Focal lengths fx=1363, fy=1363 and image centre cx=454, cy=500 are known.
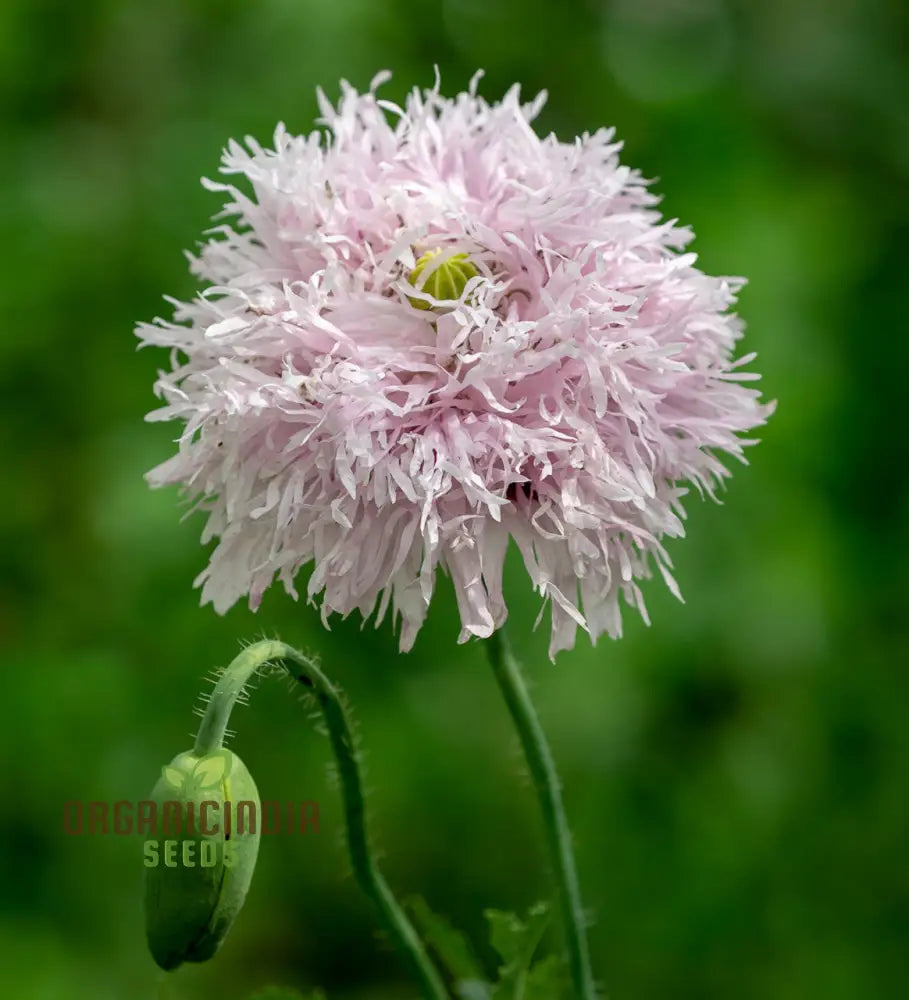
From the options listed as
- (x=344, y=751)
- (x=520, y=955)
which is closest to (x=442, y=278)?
(x=344, y=751)

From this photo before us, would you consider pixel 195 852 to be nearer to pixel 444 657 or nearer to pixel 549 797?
pixel 549 797

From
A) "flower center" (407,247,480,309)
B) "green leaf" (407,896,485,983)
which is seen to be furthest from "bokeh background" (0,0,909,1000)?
"flower center" (407,247,480,309)

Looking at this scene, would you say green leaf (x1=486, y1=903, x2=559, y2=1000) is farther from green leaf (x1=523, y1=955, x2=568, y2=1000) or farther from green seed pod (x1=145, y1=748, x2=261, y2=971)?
green seed pod (x1=145, y1=748, x2=261, y2=971)

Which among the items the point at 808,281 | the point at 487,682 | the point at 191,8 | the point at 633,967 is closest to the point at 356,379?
the point at 487,682

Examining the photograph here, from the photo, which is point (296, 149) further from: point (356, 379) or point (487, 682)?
point (487, 682)

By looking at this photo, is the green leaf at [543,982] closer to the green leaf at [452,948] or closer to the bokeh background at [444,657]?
the green leaf at [452,948]
